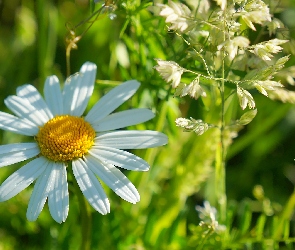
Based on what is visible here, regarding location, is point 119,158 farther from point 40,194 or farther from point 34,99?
point 34,99

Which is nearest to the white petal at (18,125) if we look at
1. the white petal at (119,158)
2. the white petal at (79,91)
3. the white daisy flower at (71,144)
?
the white daisy flower at (71,144)

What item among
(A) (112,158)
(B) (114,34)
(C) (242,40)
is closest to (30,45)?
(B) (114,34)

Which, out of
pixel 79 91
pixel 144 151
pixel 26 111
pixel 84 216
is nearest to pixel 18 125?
pixel 26 111

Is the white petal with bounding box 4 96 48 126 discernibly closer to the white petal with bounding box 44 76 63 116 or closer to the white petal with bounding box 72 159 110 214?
the white petal with bounding box 44 76 63 116

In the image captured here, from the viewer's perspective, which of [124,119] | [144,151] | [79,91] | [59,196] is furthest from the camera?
[144,151]

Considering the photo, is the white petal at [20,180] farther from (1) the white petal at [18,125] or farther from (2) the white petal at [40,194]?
(1) the white petal at [18,125]

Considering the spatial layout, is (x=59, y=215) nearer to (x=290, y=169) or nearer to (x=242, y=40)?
(x=242, y=40)
